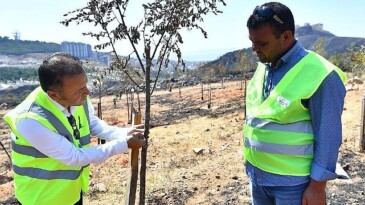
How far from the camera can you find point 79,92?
2078 millimetres

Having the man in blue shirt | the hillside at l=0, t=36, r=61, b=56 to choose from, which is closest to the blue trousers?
the man in blue shirt

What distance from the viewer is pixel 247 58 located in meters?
29.8

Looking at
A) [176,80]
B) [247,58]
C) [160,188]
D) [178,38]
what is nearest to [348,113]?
[160,188]

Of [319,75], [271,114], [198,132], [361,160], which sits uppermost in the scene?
[319,75]

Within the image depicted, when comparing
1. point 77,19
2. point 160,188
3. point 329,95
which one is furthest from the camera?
point 160,188

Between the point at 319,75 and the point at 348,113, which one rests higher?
the point at 319,75

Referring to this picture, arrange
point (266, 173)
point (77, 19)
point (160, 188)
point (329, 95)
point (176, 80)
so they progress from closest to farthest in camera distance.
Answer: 1. point (329, 95)
2. point (266, 173)
3. point (77, 19)
4. point (160, 188)
5. point (176, 80)

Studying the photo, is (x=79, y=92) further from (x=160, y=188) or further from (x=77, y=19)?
(x=160, y=188)

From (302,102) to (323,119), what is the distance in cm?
14

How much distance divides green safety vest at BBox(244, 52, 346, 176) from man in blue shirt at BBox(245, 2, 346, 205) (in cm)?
3

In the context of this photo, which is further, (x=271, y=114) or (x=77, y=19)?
(x=77, y=19)

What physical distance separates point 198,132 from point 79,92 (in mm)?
12690

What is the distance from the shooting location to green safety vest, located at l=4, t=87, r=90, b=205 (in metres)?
2.03

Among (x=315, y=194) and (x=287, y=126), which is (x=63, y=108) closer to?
(x=287, y=126)
